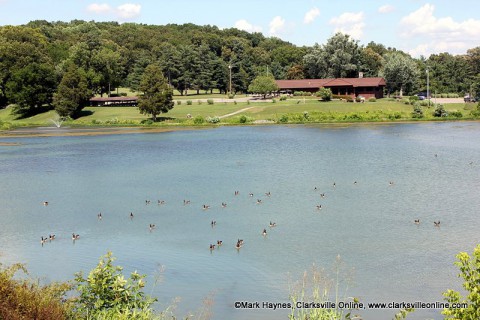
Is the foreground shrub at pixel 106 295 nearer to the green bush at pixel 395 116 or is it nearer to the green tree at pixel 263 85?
the green bush at pixel 395 116

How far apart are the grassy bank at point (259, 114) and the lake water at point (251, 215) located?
33.3 metres

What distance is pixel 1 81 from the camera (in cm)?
13138

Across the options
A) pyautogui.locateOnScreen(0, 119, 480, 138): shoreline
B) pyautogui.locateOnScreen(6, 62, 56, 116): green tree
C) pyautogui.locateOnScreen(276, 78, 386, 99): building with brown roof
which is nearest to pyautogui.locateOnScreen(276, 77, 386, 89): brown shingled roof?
pyautogui.locateOnScreen(276, 78, 386, 99): building with brown roof

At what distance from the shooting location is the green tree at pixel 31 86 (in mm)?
123688

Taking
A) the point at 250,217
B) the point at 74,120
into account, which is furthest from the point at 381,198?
the point at 74,120

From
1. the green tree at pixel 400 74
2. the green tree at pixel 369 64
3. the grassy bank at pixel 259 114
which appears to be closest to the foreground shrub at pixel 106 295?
the grassy bank at pixel 259 114

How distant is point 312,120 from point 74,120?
→ 52.2 m

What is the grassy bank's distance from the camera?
109625 mm

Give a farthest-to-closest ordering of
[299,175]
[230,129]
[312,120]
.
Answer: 1. [312,120]
2. [230,129]
3. [299,175]

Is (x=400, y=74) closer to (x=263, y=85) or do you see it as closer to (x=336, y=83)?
(x=336, y=83)

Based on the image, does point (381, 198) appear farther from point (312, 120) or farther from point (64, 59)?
point (64, 59)

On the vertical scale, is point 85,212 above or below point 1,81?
below

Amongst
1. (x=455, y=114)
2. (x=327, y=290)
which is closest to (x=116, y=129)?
(x=455, y=114)

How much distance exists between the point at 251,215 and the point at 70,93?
292 ft
